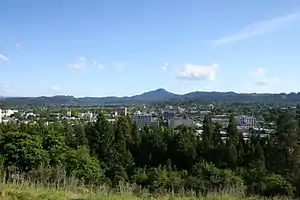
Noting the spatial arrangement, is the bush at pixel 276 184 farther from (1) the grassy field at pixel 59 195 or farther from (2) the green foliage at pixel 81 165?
(1) the grassy field at pixel 59 195

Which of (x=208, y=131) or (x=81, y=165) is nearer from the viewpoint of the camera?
(x=81, y=165)

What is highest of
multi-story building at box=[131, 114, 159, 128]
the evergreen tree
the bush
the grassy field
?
the grassy field

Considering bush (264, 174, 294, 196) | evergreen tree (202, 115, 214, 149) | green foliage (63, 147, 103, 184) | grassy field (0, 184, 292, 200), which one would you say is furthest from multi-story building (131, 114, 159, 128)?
grassy field (0, 184, 292, 200)

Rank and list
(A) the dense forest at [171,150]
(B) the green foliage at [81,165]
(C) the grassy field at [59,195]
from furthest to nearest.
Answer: (A) the dense forest at [171,150]
(B) the green foliage at [81,165]
(C) the grassy field at [59,195]

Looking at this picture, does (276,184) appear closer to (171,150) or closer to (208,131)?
(171,150)

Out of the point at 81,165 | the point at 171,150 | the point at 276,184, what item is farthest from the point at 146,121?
the point at 276,184

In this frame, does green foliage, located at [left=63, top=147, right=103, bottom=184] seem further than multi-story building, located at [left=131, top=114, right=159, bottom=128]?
No

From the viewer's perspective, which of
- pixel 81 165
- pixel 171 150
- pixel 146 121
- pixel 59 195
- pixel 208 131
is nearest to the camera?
pixel 59 195

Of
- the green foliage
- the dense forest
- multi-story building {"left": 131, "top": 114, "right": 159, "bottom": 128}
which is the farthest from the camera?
multi-story building {"left": 131, "top": 114, "right": 159, "bottom": 128}

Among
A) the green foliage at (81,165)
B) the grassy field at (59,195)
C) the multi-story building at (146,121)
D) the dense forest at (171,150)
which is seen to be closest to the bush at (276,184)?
the dense forest at (171,150)

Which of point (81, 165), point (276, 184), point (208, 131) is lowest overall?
point (276, 184)

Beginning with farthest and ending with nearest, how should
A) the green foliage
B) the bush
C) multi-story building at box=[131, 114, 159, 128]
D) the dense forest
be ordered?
multi-story building at box=[131, 114, 159, 128] → the dense forest → the green foliage → the bush

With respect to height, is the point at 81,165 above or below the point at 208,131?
below

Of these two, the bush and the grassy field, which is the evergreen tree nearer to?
the bush
